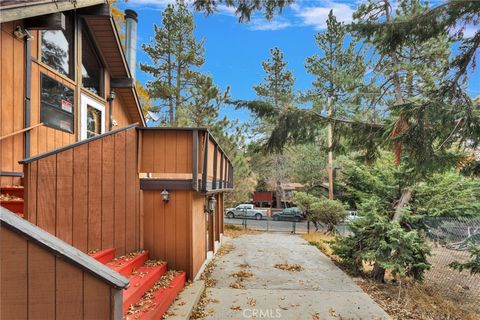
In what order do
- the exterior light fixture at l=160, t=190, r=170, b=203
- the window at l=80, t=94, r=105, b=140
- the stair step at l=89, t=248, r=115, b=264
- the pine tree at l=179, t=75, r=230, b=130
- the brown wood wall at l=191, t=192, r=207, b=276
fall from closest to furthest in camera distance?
the stair step at l=89, t=248, r=115, b=264 < the exterior light fixture at l=160, t=190, r=170, b=203 < the window at l=80, t=94, r=105, b=140 < the brown wood wall at l=191, t=192, r=207, b=276 < the pine tree at l=179, t=75, r=230, b=130

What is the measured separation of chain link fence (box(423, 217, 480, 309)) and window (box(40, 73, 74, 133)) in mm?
8438

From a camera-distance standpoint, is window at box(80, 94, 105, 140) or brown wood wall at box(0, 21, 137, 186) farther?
window at box(80, 94, 105, 140)

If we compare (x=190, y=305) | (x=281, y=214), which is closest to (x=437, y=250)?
(x=190, y=305)

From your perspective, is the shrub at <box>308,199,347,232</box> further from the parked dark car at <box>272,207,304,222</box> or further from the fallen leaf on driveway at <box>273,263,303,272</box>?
the parked dark car at <box>272,207,304,222</box>

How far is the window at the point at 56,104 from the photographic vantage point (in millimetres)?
5125

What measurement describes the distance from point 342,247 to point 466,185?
391 centimetres

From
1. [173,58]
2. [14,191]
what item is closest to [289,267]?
[14,191]

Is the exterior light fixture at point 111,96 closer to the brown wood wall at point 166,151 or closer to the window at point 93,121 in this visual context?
the window at point 93,121

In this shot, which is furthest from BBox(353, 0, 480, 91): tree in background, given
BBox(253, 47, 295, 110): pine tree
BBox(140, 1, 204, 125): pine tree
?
BBox(253, 47, 295, 110): pine tree

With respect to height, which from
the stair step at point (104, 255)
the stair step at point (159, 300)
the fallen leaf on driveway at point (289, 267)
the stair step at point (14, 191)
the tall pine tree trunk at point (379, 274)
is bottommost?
the tall pine tree trunk at point (379, 274)

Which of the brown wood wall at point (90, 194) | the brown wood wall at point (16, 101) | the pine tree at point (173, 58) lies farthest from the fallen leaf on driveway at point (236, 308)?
the pine tree at point (173, 58)

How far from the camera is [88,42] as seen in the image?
6.68 m

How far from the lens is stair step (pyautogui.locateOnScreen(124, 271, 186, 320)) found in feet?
12.7

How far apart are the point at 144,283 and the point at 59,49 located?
4.29 metres
